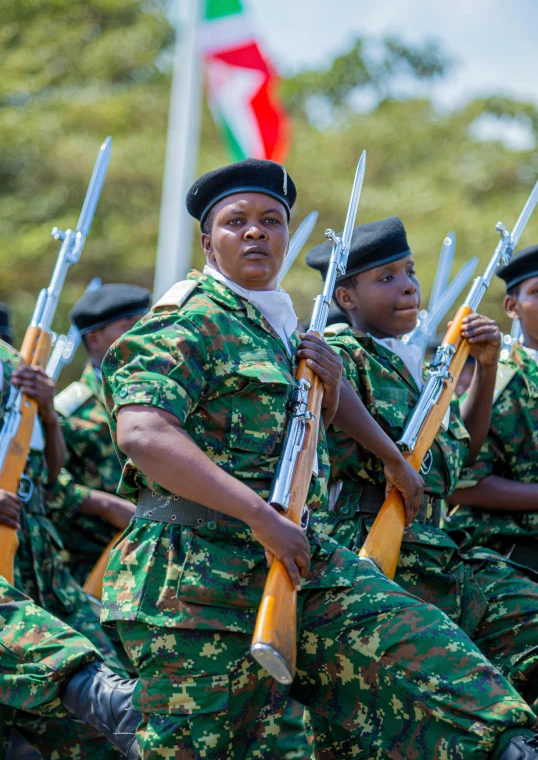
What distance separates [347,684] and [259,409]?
920mm

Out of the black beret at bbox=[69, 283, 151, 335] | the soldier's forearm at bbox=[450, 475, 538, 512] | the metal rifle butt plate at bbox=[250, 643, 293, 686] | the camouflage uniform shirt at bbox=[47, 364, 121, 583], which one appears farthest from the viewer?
the black beret at bbox=[69, 283, 151, 335]

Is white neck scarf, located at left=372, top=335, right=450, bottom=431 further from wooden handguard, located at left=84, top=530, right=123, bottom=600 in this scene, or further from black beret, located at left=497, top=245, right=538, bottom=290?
wooden handguard, located at left=84, top=530, right=123, bottom=600

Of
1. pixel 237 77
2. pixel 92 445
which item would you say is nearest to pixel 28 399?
pixel 92 445

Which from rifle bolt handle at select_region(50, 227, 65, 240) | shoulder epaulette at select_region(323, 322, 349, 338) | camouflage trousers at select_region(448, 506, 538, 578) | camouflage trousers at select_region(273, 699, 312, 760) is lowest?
camouflage trousers at select_region(273, 699, 312, 760)

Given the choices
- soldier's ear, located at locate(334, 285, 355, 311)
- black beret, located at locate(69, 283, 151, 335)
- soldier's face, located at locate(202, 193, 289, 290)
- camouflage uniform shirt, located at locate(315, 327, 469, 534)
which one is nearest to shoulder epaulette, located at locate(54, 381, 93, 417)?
black beret, located at locate(69, 283, 151, 335)

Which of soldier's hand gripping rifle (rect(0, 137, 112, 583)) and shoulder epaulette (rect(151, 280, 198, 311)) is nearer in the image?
shoulder epaulette (rect(151, 280, 198, 311))

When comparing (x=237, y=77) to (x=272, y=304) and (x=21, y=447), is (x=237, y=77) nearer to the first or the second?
(x=21, y=447)

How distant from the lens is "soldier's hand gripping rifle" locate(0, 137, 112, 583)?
5.05 m

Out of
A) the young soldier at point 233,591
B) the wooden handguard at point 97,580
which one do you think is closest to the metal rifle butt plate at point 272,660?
the young soldier at point 233,591

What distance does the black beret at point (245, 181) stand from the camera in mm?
3803

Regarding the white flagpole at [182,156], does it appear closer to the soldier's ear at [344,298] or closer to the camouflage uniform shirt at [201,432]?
the soldier's ear at [344,298]

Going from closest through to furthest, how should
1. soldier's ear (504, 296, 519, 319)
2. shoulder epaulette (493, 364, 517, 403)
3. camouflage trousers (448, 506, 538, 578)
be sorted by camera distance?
camouflage trousers (448, 506, 538, 578)
shoulder epaulette (493, 364, 517, 403)
soldier's ear (504, 296, 519, 319)

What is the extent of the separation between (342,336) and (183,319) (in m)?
1.47

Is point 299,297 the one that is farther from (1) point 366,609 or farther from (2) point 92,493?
(1) point 366,609
